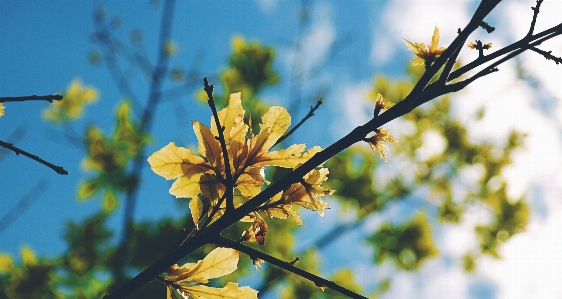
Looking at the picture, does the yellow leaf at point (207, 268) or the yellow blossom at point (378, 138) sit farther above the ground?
the yellow blossom at point (378, 138)

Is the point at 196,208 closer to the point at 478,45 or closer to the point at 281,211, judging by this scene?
the point at 281,211

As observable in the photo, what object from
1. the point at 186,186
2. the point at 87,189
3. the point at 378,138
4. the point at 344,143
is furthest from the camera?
the point at 87,189

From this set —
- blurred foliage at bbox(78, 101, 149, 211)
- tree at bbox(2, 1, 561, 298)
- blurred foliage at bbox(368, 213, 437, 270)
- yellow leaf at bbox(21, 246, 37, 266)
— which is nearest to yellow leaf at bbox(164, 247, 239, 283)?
tree at bbox(2, 1, 561, 298)

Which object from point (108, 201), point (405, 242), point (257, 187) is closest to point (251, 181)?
point (257, 187)

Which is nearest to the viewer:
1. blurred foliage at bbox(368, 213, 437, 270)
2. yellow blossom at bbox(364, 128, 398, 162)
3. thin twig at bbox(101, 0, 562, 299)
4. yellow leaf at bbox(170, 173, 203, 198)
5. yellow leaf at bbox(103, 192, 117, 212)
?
thin twig at bbox(101, 0, 562, 299)

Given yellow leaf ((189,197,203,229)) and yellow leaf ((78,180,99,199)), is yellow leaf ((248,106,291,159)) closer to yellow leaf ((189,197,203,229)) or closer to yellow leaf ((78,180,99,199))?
yellow leaf ((189,197,203,229))

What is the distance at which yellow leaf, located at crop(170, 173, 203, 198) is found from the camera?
3.45 feet

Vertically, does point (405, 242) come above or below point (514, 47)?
above

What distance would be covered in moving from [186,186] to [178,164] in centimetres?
7

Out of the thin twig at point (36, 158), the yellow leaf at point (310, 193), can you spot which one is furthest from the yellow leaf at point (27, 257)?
the yellow leaf at point (310, 193)

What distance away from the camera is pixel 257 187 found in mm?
1049

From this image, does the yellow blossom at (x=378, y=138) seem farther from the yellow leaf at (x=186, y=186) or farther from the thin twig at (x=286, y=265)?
the yellow leaf at (x=186, y=186)

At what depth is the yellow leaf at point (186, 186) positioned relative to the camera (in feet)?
3.45

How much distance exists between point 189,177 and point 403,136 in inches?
216
